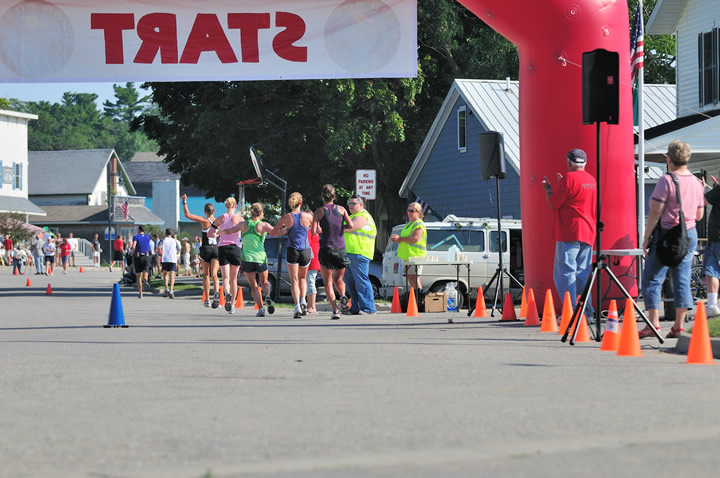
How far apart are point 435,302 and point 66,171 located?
261 feet

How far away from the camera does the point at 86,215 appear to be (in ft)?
286

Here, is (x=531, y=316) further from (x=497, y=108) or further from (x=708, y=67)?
(x=497, y=108)

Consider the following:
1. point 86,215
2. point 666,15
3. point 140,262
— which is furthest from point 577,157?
point 86,215

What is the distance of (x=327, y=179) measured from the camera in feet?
116

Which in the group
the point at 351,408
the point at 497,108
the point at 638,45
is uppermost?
the point at 497,108

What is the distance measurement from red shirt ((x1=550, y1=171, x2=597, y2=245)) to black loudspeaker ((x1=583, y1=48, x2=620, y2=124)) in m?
1.05

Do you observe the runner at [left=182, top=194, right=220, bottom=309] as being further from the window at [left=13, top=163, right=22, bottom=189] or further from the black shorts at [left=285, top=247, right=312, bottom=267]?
the window at [left=13, top=163, right=22, bottom=189]

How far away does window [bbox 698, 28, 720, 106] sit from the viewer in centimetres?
2478

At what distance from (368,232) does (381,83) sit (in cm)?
1446

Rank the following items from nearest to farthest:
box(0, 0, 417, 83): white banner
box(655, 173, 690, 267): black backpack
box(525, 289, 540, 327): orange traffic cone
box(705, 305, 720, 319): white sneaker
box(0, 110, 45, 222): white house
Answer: box(655, 173, 690, 267): black backpack → box(705, 305, 720, 319): white sneaker → box(525, 289, 540, 327): orange traffic cone → box(0, 0, 417, 83): white banner → box(0, 110, 45, 222): white house

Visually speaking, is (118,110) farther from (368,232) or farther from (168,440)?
(168,440)

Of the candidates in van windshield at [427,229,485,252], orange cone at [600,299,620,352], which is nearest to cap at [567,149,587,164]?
orange cone at [600,299,620,352]

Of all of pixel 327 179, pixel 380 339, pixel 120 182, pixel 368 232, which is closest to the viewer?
pixel 380 339

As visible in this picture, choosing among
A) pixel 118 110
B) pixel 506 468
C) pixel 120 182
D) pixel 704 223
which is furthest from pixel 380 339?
pixel 118 110
